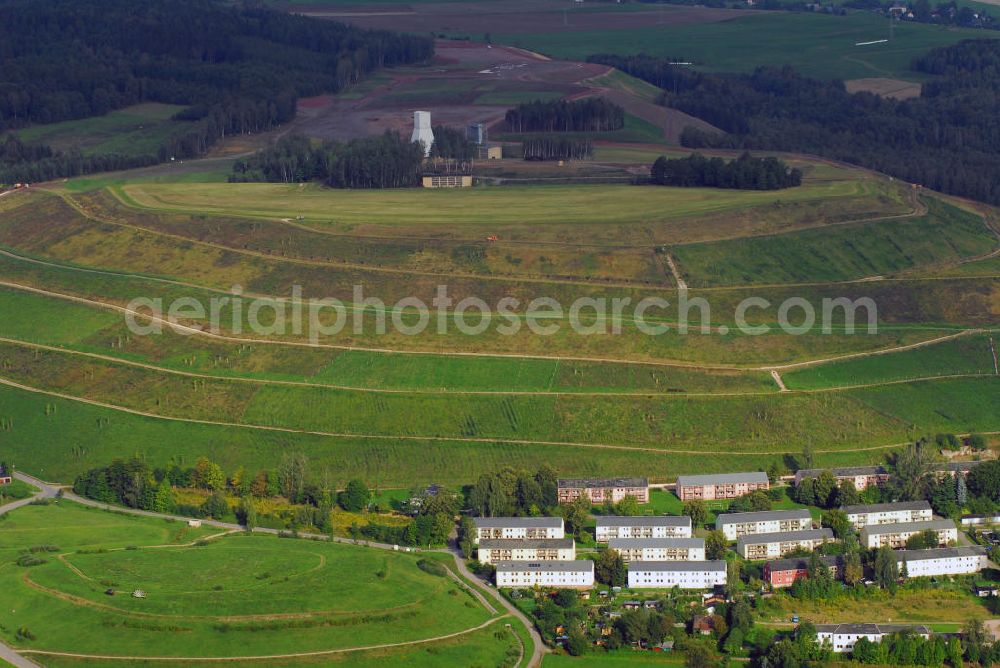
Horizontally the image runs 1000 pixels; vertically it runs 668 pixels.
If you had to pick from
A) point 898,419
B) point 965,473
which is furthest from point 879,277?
point 965,473

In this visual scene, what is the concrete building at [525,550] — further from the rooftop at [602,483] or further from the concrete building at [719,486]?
the concrete building at [719,486]

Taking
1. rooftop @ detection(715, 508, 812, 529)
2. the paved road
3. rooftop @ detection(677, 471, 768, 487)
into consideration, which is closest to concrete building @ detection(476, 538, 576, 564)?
the paved road

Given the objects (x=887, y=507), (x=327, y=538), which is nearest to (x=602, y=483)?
(x=887, y=507)

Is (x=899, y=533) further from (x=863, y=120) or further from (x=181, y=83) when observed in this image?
(x=181, y=83)

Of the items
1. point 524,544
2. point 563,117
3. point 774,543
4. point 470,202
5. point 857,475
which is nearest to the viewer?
point 524,544

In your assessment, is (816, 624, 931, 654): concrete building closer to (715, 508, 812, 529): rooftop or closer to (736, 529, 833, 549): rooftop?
(736, 529, 833, 549): rooftop
